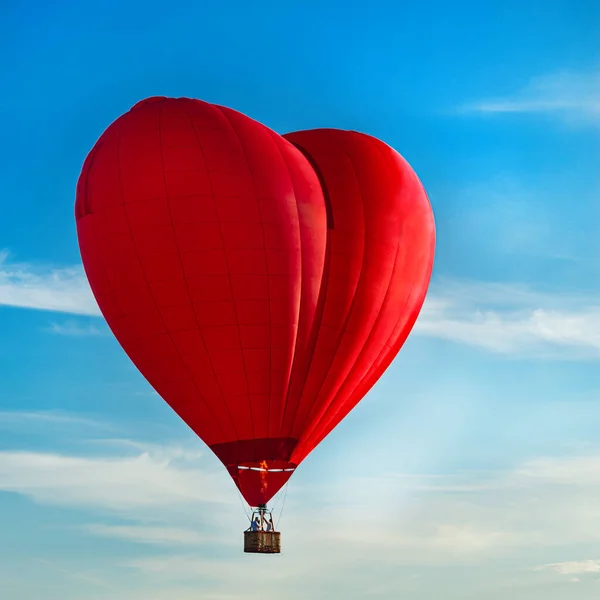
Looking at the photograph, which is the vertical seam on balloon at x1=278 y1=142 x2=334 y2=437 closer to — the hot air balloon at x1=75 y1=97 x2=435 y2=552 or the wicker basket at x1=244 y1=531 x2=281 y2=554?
the hot air balloon at x1=75 y1=97 x2=435 y2=552

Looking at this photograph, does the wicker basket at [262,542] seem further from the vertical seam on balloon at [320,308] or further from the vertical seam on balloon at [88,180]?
the vertical seam on balloon at [88,180]

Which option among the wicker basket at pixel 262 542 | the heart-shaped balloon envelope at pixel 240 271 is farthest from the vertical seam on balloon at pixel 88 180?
the wicker basket at pixel 262 542

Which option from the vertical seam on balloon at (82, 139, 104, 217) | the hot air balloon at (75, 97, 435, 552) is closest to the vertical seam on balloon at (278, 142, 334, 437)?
the hot air balloon at (75, 97, 435, 552)

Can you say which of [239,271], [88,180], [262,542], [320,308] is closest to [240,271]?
[239,271]

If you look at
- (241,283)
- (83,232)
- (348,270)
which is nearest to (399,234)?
(348,270)

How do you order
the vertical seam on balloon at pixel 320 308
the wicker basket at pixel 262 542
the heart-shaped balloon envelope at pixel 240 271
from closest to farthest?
the heart-shaped balloon envelope at pixel 240 271 → the wicker basket at pixel 262 542 → the vertical seam on balloon at pixel 320 308

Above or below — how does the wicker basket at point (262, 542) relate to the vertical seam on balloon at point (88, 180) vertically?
below
